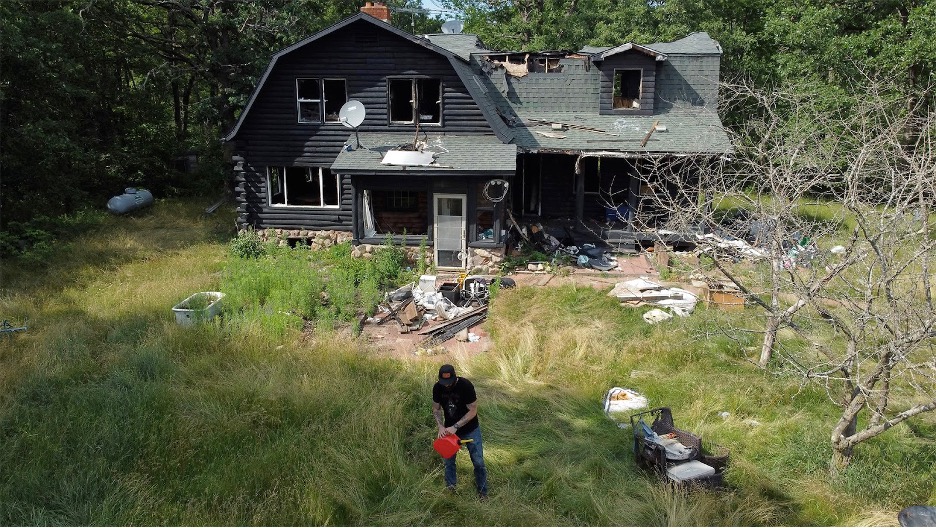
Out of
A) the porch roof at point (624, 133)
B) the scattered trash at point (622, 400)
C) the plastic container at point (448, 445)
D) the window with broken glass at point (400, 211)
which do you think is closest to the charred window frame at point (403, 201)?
the window with broken glass at point (400, 211)

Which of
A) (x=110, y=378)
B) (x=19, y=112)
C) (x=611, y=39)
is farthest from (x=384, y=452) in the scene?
(x=611, y=39)

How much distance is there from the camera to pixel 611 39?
25953 mm

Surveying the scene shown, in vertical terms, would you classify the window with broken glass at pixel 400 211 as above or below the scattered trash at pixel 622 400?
above

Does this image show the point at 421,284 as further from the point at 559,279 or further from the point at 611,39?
the point at 611,39

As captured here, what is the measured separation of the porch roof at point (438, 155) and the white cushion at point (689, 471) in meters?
9.62

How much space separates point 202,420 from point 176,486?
3.90 feet

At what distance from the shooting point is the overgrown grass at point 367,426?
6.36 m

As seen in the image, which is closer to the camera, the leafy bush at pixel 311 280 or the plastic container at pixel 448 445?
the plastic container at pixel 448 445

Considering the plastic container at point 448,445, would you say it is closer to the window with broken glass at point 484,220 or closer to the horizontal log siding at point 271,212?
the window with broken glass at point 484,220

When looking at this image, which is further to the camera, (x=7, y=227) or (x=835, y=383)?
(x=7, y=227)

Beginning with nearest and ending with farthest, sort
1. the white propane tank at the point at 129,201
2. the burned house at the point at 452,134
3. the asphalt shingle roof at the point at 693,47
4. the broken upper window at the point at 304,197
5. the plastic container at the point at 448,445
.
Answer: the plastic container at the point at 448,445 → the burned house at the point at 452,134 → the broken upper window at the point at 304,197 → the asphalt shingle roof at the point at 693,47 → the white propane tank at the point at 129,201

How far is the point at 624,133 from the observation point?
18062 millimetres

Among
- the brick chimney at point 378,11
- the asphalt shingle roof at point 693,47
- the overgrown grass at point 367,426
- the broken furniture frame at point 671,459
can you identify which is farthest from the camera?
the asphalt shingle roof at point 693,47

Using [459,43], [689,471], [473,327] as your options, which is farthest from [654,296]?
[459,43]
